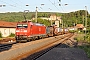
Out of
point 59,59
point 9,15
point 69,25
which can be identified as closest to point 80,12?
point 69,25

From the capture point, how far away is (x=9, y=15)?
14162 centimetres

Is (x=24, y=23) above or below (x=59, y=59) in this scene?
above

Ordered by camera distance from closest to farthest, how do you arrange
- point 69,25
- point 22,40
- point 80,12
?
point 22,40 < point 69,25 < point 80,12

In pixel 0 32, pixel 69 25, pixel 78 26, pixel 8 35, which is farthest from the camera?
pixel 69 25

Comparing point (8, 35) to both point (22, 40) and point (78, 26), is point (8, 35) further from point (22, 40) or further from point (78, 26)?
point (78, 26)

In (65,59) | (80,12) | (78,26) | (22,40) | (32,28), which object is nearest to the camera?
(65,59)

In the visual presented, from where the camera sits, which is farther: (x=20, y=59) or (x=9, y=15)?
(x=9, y=15)

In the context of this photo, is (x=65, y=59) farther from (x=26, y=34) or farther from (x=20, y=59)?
(x=26, y=34)

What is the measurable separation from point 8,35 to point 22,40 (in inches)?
904

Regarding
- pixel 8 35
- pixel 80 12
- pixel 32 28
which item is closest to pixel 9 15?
pixel 80 12

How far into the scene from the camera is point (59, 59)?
572 inches

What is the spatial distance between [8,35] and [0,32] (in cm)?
674

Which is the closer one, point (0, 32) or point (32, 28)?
point (32, 28)

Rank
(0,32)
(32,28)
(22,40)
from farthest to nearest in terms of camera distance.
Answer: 1. (0,32)
2. (32,28)
3. (22,40)
